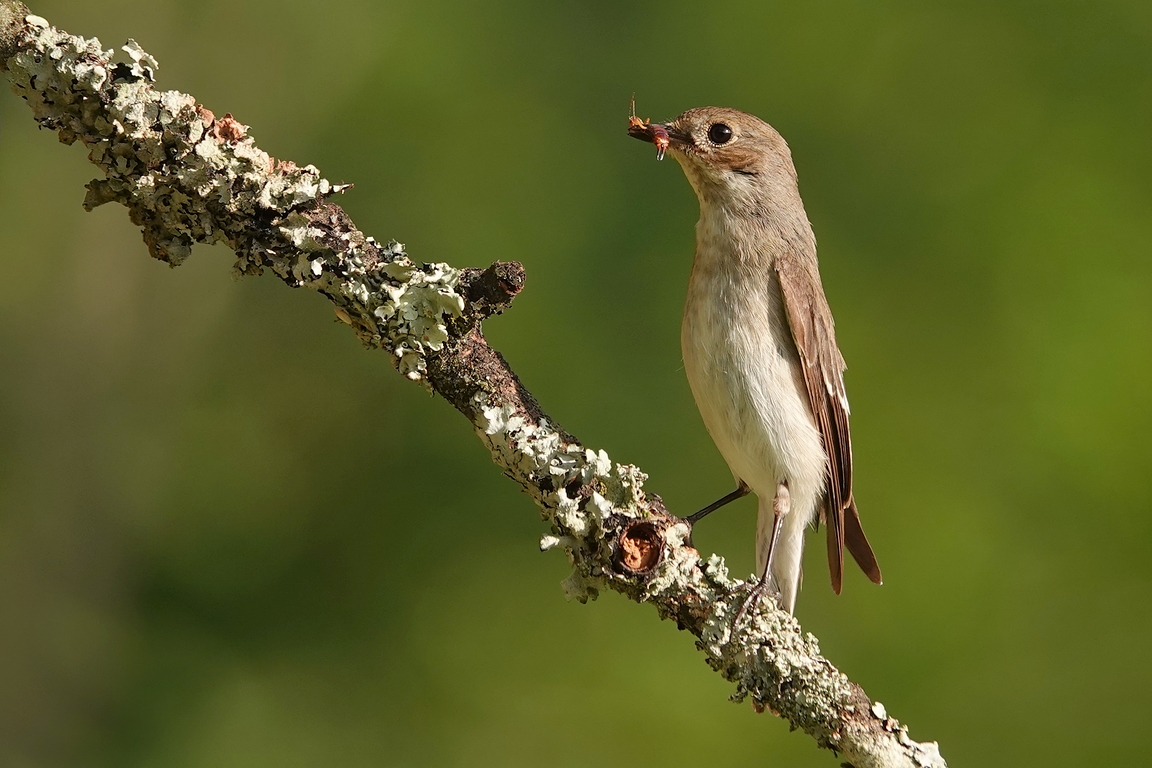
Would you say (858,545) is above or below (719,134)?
below

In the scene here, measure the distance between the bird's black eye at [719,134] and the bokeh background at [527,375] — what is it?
2.06m

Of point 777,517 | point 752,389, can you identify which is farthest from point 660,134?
point 777,517

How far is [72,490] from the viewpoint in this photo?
712 centimetres

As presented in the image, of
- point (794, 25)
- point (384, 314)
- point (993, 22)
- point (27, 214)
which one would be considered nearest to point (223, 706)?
point (27, 214)

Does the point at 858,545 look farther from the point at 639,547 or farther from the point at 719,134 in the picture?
the point at 639,547

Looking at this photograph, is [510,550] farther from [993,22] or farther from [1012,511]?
[993,22]

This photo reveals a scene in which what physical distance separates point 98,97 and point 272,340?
14.9 ft

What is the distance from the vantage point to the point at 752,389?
14.3 feet

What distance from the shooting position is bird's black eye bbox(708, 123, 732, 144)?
15.8 feet

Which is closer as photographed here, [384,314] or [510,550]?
[384,314]

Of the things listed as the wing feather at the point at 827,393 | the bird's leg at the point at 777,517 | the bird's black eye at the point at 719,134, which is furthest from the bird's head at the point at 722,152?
the bird's leg at the point at 777,517

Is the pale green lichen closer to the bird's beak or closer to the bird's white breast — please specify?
the bird's white breast

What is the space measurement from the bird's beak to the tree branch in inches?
76.8

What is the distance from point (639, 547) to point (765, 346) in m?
1.56
